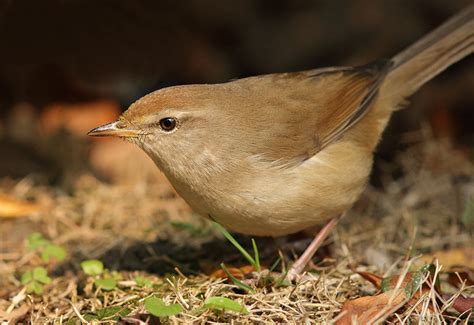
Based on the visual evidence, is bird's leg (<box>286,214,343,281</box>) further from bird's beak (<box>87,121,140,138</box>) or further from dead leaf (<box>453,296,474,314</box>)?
bird's beak (<box>87,121,140,138</box>)

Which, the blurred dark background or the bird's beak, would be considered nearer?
the bird's beak

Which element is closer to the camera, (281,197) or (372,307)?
(372,307)

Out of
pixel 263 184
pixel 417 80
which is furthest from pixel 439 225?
pixel 263 184

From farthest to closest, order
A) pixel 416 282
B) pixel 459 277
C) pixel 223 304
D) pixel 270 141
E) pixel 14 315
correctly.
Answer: pixel 270 141
pixel 459 277
pixel 14 315
pixel 416 282
pixel 223 304

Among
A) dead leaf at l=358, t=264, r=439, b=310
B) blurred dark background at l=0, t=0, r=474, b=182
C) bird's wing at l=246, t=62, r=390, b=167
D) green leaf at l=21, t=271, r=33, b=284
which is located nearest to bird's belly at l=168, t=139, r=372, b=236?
bird's wing at l=246, t=62, r=390, b=167

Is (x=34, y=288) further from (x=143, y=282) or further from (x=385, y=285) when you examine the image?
(x=385, y=285)

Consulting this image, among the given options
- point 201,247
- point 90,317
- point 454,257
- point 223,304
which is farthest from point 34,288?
point 454,257

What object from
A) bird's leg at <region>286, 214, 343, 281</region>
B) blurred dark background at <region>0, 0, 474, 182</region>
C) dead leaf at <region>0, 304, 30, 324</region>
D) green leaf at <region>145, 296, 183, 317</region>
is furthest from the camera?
blurred dark background at <region>0, 0, 474, 182</region>
